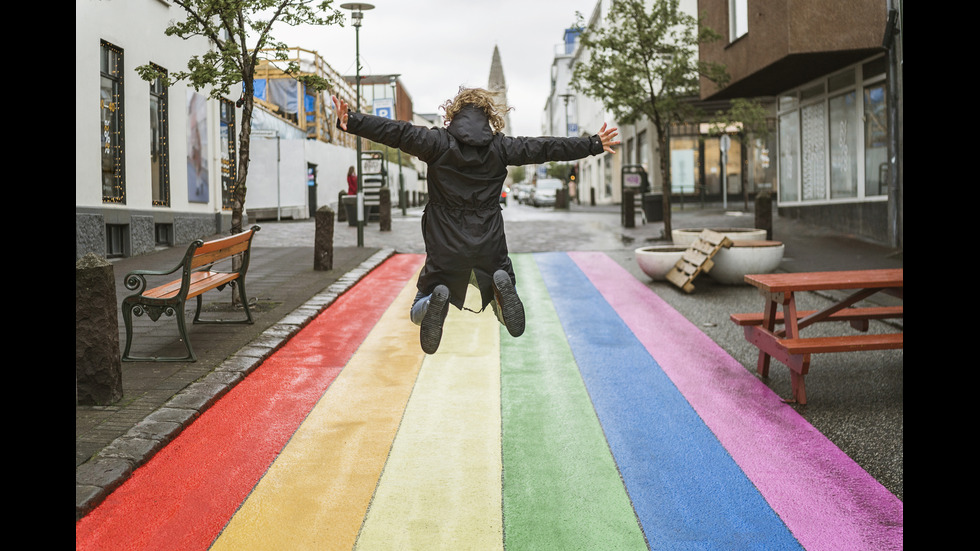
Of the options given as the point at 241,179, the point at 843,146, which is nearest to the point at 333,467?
the point at 241,179

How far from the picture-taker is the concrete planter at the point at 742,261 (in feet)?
38.7

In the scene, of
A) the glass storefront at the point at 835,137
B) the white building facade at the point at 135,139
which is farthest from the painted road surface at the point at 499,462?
the glass storefront at the point at 835,137

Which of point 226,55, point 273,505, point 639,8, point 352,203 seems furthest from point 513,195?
point 273,505

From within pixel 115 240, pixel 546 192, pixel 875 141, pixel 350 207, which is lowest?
pixel 115 240

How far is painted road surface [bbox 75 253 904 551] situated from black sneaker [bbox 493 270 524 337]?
1.05m

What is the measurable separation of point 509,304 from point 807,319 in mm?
3784

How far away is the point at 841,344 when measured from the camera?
264 inches

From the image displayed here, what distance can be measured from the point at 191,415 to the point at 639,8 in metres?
13.7

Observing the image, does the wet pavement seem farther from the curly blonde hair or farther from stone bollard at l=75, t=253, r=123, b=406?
the curly blonde hair

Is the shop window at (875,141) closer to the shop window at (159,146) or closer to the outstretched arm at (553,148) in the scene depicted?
the outstretched arm at (553,148)

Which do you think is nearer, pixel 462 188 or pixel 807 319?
pixel 462 188

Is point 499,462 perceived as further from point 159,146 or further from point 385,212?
point 385,212

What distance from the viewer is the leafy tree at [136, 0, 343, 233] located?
941cm

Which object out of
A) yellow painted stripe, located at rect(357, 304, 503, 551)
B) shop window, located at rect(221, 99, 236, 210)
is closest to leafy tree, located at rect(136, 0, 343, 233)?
yellow painted stripe, located at rect(357, 304, 503, 551)
